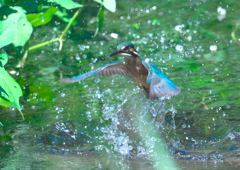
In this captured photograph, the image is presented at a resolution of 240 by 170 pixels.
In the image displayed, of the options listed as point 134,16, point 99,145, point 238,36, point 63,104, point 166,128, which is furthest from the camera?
point 134,16

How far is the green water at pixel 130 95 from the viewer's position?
3.24 meters

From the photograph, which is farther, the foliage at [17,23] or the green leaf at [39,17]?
the green leaf at [39,17]

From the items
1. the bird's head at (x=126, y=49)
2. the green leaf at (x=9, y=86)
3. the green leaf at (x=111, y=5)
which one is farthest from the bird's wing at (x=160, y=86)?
the green leaf at (x=9, y=86)

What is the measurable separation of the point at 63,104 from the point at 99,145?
941 millimetres

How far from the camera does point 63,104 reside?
4.26 meters

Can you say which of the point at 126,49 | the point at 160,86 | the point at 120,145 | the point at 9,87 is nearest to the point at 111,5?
the point at 126,49

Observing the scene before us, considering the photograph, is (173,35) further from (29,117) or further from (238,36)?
(29,117)

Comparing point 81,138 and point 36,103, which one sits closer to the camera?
point 81,138

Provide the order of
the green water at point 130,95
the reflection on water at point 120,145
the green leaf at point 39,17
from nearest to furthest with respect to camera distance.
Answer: the reflection on water at point 120,145 → the green water at point 130,95 → the green leaf at point 39,17

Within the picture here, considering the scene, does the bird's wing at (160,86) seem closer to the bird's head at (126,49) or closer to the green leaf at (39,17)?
the bird's head at (126,49)

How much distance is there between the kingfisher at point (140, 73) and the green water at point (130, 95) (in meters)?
0.33

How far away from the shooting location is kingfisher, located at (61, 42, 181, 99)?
356cm

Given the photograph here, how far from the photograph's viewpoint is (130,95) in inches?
175

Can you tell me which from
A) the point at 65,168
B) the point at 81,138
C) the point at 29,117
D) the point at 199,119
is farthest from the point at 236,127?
the point at 29,117
